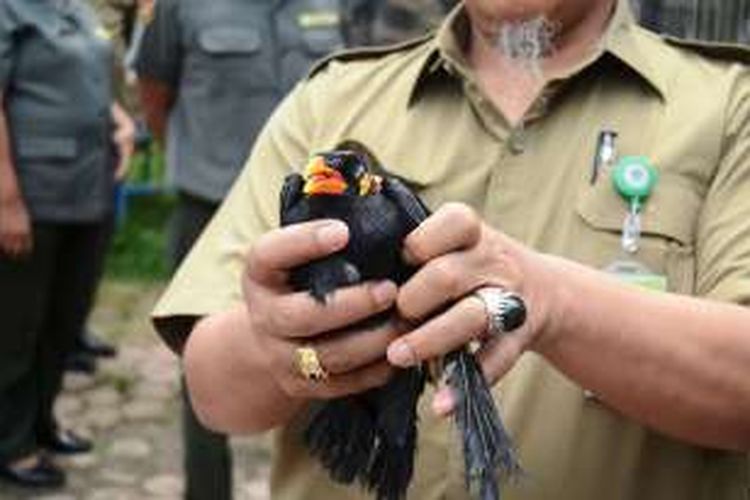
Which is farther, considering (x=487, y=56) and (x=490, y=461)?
(x=487, y=56)

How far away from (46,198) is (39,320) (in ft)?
1.46

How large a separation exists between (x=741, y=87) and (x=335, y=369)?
0.66 meters

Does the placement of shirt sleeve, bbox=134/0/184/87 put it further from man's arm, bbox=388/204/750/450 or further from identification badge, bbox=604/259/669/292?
man's arm, bbox=388/204/750/450

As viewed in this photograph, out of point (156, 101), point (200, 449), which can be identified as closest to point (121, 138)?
point (156, 101)

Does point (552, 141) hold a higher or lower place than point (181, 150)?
higher

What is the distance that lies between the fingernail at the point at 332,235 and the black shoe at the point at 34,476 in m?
3.55

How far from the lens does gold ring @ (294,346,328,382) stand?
134 cm

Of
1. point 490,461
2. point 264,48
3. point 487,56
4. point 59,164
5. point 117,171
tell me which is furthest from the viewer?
point 117,171

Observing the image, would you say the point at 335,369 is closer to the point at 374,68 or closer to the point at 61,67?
the point at 374,68

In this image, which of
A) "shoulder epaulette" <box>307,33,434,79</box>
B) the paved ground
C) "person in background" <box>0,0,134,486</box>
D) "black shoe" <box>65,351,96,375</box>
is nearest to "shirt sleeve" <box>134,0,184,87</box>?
"person in background" <box>0,0,134,486</box>

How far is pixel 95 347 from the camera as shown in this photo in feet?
19.2

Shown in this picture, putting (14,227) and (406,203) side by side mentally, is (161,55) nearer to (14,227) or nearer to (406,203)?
(14,227)

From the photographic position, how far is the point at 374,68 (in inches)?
73.4

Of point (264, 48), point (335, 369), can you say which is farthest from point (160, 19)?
point (335, 369)
